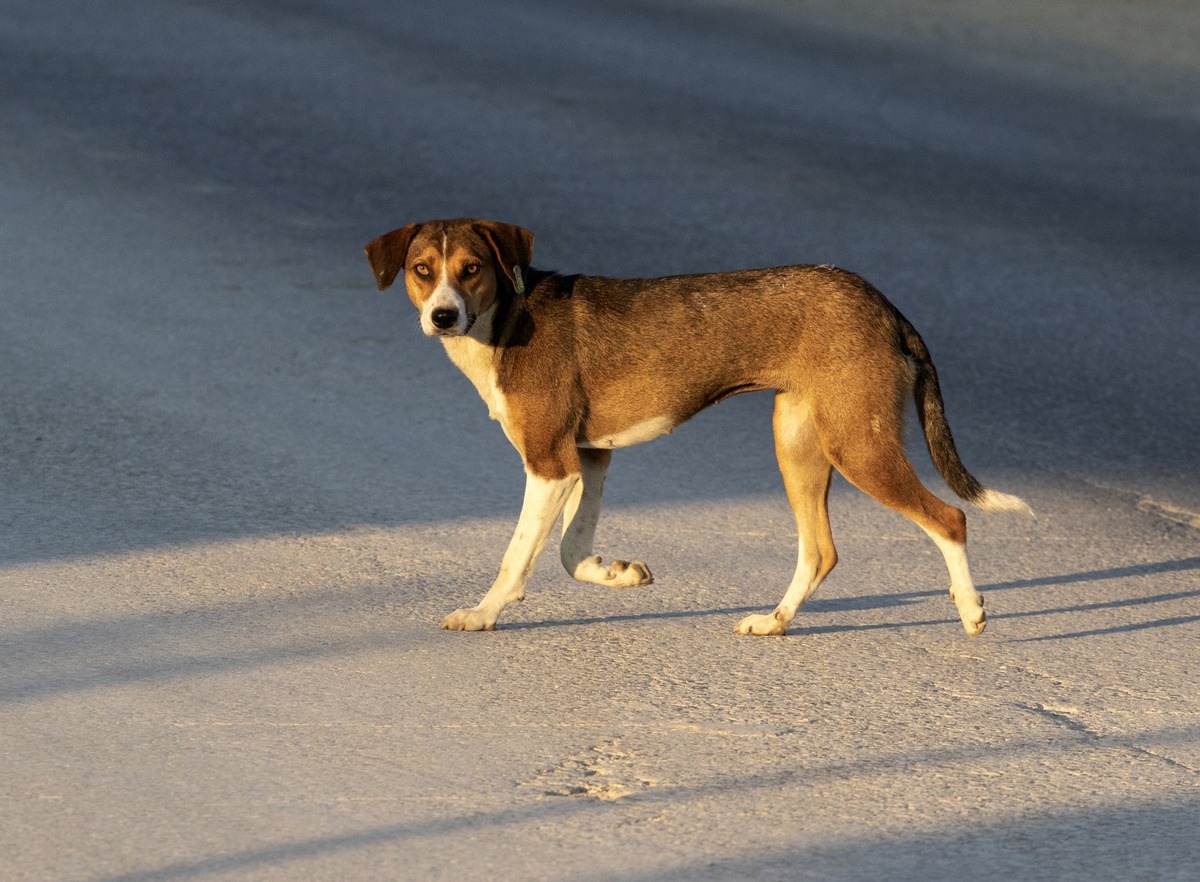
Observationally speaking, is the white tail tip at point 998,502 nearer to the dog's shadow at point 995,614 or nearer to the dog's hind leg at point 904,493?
the dog's hind leg at point 904,493

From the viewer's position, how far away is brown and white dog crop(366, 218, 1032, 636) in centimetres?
614

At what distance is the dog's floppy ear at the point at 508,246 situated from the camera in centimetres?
614

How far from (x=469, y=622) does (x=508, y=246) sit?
4.16ft

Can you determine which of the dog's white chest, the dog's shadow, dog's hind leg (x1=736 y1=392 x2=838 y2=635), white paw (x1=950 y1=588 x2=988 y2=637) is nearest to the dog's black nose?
the dog's white chest

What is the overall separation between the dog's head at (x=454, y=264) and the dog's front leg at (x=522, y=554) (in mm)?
604

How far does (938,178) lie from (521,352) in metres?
7.73

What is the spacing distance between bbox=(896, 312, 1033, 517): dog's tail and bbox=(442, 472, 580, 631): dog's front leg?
1253 mm

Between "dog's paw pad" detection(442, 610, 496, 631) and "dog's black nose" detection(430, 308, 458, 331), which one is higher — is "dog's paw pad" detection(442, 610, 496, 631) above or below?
below

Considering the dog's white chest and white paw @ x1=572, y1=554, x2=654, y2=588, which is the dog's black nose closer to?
the dog's white chest

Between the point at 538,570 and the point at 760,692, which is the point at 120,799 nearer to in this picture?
the point at 760,692

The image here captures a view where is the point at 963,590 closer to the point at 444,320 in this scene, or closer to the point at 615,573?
the point at 615,573

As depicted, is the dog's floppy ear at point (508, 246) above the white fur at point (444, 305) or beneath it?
above

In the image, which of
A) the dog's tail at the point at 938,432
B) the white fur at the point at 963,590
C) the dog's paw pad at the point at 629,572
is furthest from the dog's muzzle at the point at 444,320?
the white fur at the point at 963,590

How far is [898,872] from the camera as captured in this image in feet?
14.3
